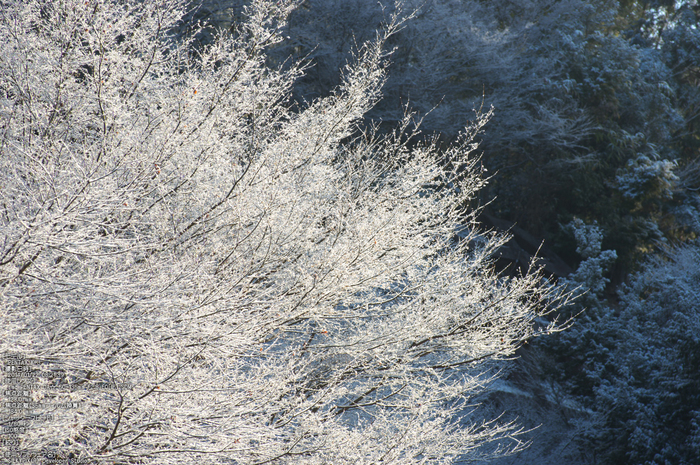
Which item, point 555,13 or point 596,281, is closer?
point 596,281

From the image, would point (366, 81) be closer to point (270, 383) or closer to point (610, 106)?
point (270, 383)

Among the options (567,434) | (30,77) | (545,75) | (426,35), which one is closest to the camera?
(30,77)

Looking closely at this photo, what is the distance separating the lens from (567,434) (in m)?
8.22

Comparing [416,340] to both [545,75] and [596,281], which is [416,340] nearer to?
[596,281]

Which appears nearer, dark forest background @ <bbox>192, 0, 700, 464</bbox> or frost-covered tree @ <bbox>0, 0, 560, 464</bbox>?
frost-covered tree @ <bbox>0, 0, 560, 464</bbox>

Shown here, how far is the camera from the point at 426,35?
1188 centimetres

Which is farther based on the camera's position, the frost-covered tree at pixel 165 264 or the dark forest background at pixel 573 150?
the dark forest background at pixel 573 150

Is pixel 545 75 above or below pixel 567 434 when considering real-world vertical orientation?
above

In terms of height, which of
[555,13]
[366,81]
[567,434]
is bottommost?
[567,434]

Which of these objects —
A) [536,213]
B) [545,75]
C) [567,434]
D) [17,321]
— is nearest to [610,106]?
[545,75]

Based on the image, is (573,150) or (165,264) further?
(573,150)

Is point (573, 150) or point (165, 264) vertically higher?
point (573, 150)

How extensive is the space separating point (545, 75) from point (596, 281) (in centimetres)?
659

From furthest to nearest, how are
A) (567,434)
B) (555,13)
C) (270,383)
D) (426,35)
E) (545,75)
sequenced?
(555,13) → (545,75) → (426,35) → (567,434) → (270,383)
